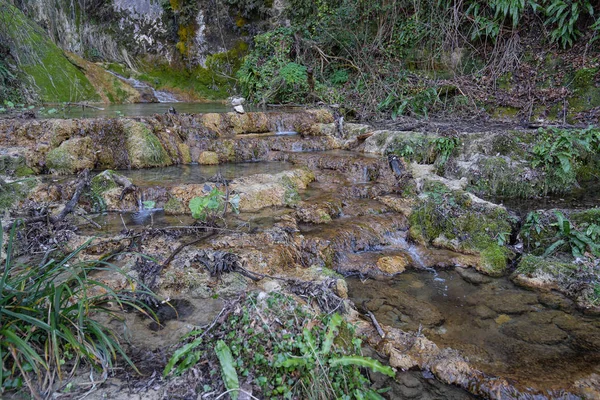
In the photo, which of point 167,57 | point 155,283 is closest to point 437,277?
point 155,283

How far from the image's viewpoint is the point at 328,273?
3.55 meters

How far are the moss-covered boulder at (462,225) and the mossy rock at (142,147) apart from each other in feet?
15.5

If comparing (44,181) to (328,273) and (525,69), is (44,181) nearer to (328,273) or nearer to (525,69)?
(328,273)

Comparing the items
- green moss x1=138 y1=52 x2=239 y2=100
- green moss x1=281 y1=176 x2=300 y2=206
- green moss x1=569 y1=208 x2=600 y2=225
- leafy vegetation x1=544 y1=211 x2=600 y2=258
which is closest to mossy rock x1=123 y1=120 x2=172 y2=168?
green moss x1=281 y1=176 x2=300 y2=206

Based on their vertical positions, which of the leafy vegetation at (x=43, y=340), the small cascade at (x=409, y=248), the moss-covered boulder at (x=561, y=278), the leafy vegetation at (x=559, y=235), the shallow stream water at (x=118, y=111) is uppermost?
the shallow stream water at (x=118, y=111)

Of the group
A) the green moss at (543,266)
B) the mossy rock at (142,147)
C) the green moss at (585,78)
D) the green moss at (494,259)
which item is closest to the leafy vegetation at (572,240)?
the green moss at (543,266)

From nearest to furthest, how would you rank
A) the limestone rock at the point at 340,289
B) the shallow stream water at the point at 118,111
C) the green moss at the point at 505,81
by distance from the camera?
the limestone rock at the point at 340,289, the shallow stream water at the point at 118,111, the green moss at the point at 505,81

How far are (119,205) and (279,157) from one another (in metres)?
3.34

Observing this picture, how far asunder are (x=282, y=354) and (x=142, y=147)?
566 cm

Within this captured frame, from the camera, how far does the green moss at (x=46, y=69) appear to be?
30.7 ft

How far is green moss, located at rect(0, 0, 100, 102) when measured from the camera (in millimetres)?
9367

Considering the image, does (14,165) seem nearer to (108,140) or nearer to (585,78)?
(108,140)

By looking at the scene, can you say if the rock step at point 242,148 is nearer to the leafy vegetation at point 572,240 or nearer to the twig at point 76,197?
the twig at point 76,197

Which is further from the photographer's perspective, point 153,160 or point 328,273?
point 153,160
